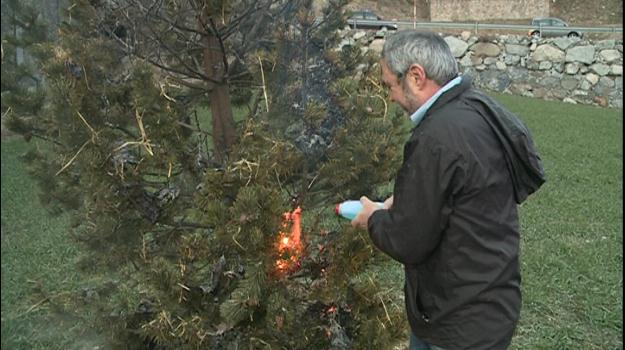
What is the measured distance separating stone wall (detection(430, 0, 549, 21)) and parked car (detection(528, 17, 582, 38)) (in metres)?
0.35

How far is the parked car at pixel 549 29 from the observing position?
1397 centimetres

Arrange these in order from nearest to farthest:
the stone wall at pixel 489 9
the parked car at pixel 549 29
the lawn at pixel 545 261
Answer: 1. the lawn at pixel 545 261
2. the stone wall at pixel 489 9
3. the parked car at pixel 549 29

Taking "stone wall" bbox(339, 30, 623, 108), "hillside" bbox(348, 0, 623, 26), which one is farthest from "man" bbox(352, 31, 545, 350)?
"stone wall" bbox(339, 30, 623, 108)

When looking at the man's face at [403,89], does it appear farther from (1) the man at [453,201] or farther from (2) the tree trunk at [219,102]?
(2) the tree trunk at [219,102]

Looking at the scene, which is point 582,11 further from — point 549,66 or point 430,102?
point 430,102

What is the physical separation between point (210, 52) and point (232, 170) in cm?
51

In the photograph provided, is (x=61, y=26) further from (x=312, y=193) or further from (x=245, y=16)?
(x=312, y=193)

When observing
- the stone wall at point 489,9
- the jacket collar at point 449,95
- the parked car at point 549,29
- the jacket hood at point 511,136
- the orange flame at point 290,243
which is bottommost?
the parked car at point 549,29

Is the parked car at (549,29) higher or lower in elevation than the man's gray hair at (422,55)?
lower

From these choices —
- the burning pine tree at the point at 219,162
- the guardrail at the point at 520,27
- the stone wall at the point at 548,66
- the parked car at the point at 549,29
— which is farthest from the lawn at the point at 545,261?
the stone wall at the point at 548,66

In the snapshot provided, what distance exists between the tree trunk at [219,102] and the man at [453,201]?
574mm

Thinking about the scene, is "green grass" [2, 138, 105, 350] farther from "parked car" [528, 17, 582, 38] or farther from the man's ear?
"parked car" [528, 17, 582, 38]

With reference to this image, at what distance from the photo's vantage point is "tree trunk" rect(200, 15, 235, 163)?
232 centimetres

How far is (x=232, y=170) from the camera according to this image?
6.58 feet
